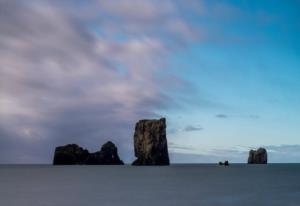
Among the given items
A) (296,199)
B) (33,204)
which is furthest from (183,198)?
(33,204)

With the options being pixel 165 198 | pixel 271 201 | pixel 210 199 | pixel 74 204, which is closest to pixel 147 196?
pixel 165 198

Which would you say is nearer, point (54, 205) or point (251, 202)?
point (54, 205)

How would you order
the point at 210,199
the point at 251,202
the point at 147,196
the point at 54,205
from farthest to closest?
the point at 147,196, the point at 210,199, the point at 251,202, the point at 54,205

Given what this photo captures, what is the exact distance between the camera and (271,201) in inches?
2296

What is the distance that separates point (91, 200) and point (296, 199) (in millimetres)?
29710

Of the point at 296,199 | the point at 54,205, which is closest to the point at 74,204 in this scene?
the point at 54,205

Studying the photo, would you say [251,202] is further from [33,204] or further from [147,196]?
[33,204]

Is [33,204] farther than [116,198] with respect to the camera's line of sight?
No

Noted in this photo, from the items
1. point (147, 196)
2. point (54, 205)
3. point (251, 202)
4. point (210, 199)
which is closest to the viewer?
point (54, 205)

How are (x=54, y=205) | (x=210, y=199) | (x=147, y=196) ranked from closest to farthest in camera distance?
(x=54, y=205), (x=210, y=199), (x=147, y=196)

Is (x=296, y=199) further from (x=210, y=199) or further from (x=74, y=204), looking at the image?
(x=74, y=204)

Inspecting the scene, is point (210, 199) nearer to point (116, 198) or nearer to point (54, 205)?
point (116, 198)

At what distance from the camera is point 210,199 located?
197 feet

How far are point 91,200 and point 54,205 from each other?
670 cm
